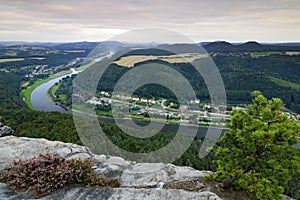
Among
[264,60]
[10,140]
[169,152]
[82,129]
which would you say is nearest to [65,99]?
[82,129]

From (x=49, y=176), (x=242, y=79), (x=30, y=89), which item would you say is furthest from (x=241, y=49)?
(x=49, y=176)

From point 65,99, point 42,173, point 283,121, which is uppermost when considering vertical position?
point 283,121

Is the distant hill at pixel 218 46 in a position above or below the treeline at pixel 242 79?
above

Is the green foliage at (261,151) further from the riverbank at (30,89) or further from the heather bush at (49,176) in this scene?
the riverbank at (30,89)

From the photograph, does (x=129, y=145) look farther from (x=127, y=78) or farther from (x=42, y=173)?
(x=42, y=173)

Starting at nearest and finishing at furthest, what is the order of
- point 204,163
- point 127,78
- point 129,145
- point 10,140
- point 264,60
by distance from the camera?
point 10,140 → point 129,145 → point 204,163 → point 127,78 → point 264,60

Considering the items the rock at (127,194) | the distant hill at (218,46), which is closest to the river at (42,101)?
the rock at (127,194)
